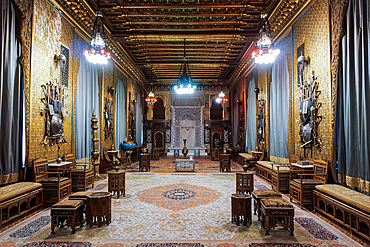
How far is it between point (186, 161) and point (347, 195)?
6640 mm

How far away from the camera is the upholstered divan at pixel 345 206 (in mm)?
3301

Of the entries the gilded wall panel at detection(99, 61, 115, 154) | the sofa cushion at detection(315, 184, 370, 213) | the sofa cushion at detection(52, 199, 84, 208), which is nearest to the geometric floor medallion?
the sofa cushion at detection(52, 199, 84, 208)

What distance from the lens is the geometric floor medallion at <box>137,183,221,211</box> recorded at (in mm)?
5059

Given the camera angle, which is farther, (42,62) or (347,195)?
(42,62)

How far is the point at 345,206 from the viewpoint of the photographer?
11.9 feet

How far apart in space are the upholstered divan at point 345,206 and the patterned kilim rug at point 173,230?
0.23 m

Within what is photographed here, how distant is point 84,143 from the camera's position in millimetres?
7668

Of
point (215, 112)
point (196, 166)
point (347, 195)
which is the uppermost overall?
point (215, 112)

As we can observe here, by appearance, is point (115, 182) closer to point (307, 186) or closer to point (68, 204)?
point (68, 204)

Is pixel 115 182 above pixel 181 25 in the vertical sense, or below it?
below

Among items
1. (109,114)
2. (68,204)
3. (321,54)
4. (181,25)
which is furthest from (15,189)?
(181,25)

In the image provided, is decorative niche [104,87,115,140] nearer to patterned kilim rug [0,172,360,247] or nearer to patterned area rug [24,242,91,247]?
patterned kilim rug [0,172,360,247]

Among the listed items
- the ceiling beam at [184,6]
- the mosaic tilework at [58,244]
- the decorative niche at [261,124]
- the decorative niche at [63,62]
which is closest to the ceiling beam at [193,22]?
the ceiling beam at [184,6]

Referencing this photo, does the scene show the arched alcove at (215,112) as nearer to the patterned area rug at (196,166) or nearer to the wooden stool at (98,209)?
the patterned area rug at (196,166)
